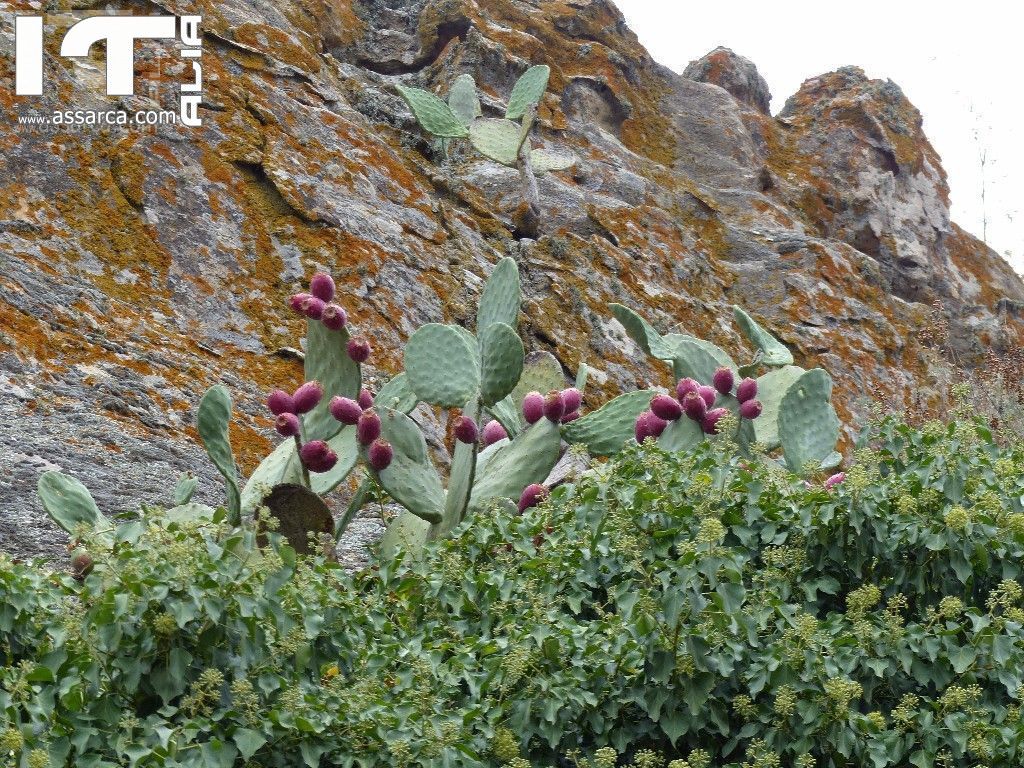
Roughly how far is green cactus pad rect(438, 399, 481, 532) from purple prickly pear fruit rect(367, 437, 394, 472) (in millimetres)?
271

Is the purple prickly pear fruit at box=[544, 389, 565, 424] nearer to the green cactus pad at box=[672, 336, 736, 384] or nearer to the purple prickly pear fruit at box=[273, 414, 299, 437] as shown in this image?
the green cactus pad at box=[672, 336, 736, 384]

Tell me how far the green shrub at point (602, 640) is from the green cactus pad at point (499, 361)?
0.66 metres

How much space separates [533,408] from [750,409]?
0.71 m

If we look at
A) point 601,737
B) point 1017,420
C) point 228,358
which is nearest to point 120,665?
point 601,737

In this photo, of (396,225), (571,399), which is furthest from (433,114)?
(571,399)

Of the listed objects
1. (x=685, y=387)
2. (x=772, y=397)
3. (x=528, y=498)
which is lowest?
(x=528, y=498)

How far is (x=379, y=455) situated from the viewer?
12.1 feet

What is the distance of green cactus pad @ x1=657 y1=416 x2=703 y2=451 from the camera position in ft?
12.9

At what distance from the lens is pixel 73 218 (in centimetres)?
478

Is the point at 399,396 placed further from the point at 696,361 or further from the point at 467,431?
the point at 696,361

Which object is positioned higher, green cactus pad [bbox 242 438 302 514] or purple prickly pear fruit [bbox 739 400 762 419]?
purple prickly pear fruit [bbox 739 400 762 419]

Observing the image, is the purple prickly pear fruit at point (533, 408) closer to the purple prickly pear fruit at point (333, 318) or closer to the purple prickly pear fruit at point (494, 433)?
the purple prickly pear fruit at point (494, 433)

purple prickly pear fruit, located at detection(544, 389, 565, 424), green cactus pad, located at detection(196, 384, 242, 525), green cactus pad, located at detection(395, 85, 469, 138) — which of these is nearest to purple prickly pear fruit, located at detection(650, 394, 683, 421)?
purple prickly pear fruit, located at detection(544, 389, 565, 424)

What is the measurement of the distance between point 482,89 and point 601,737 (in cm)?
566
